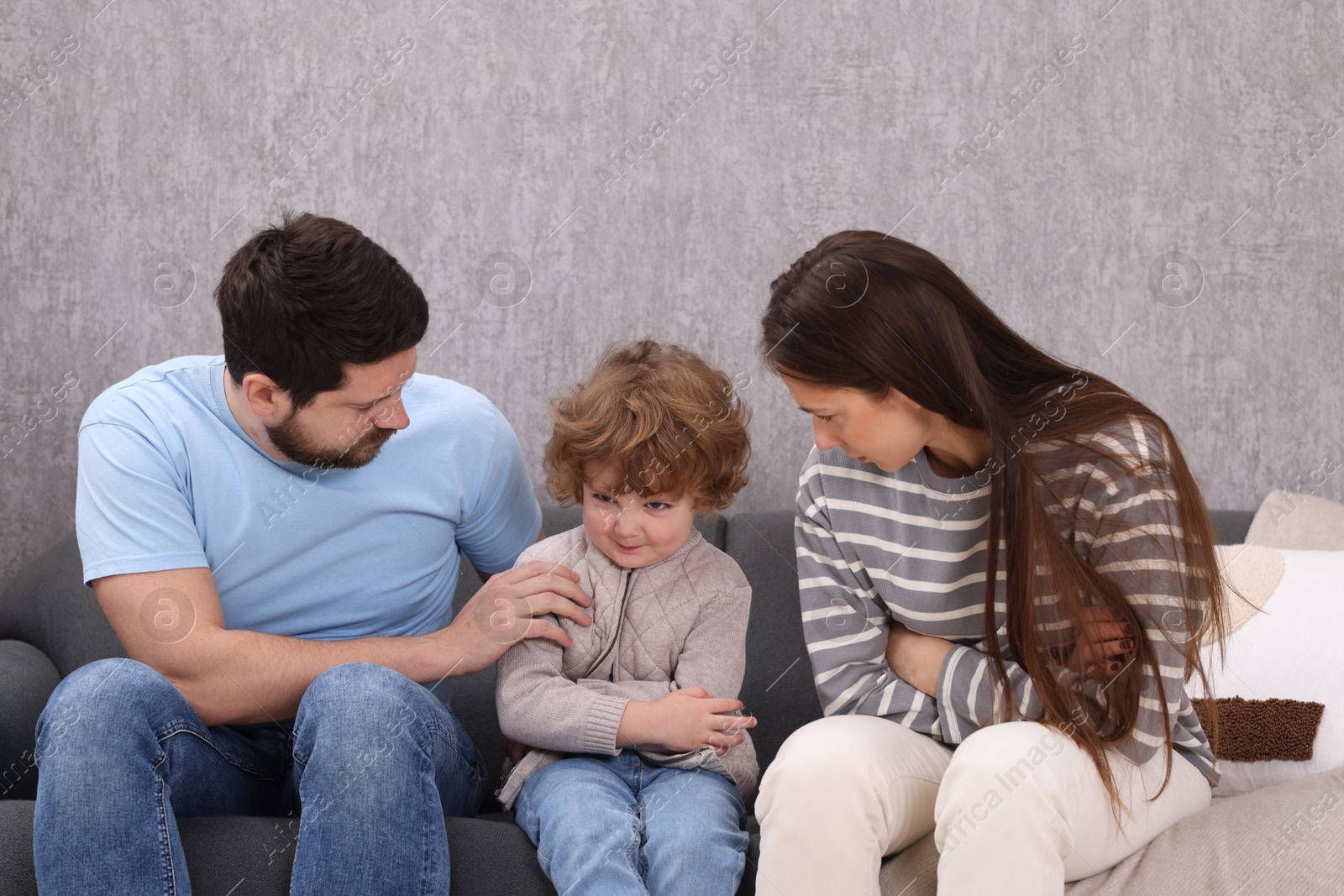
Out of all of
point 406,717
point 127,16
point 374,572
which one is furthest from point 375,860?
point 127,16

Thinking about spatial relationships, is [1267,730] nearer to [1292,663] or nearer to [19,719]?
[1292,663]

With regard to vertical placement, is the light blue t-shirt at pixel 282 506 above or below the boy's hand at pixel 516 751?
above

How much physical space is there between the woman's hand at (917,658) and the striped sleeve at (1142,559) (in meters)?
0.07

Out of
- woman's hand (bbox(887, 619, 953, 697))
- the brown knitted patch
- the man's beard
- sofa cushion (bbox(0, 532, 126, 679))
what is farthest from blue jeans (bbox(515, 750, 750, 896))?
sofa cushion (bbox(0, 532, 126, 679))

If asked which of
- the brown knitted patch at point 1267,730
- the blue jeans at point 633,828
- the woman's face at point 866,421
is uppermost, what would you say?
the woman's face at point 866,421

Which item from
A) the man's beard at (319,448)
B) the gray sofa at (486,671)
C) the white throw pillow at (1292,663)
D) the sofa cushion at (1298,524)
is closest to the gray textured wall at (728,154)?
the sofa cushion at (1298,524)

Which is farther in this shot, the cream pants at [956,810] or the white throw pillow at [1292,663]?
the white throw pillow at [1292,663]

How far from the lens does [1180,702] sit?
1.24m

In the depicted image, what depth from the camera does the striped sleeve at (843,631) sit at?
1321mm

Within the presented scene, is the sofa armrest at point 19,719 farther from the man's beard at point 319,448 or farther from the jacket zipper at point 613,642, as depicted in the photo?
the jacket zipper at point 613,642

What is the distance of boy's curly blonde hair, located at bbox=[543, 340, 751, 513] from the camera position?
4.50 ft

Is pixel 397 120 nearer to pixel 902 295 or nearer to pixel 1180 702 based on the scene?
pixel 902 295

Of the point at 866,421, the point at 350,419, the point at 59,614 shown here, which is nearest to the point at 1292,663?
the point at 866,421

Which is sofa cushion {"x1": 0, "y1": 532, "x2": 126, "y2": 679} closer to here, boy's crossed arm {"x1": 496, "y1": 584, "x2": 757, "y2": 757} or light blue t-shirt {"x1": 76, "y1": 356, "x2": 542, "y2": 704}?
light blue t-shirt {"x1": 76, "y1": 356, "x2": 542, "y2": 704}
